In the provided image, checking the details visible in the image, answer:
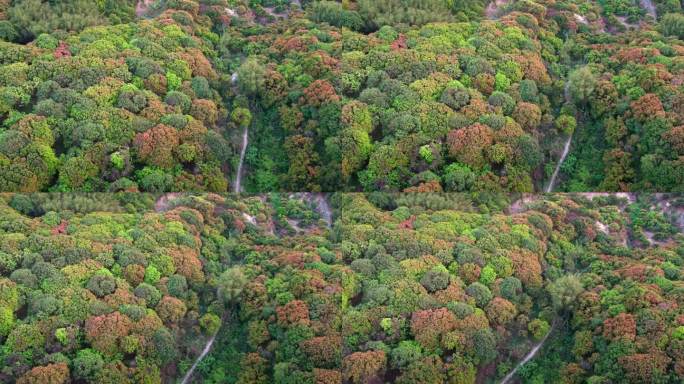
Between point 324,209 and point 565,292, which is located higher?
point 324,209

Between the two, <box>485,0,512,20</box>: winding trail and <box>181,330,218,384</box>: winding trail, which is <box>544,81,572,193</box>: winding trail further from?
<box>181,330,218,384</box>: winding trail

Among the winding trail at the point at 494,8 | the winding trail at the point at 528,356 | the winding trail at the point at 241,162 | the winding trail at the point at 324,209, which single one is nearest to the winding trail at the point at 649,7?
the winding trail at the point at 494,8

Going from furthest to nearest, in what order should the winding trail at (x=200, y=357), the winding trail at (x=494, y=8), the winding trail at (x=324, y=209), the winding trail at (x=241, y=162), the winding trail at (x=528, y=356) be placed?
the winding trail at (x=494, y=8) < the winding trail at (x=241, y=162) < the winding trail at (x=324, y=209) < the winding trail at (x=528, y=356) < the winding trail at (x=200, y=357)

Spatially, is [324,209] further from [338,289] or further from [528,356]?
[528,356]

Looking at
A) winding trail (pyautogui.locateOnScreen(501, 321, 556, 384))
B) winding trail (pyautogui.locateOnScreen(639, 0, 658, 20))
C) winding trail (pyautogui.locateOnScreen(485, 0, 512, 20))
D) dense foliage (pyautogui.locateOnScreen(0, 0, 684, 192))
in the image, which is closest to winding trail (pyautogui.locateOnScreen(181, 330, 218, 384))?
dense foliage (pyautogui.locateOnScreen(0, 0, 684, 192))

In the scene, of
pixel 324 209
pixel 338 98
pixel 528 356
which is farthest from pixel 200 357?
pixel 338 98

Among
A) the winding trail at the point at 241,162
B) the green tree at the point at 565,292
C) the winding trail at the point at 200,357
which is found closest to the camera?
the winding trail at the point at 200,357

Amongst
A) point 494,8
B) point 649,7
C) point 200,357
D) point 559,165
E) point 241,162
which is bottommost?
point 200,357

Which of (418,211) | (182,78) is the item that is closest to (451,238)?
(418,211)

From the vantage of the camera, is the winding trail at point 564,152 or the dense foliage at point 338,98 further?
the winding trail at point 564,152

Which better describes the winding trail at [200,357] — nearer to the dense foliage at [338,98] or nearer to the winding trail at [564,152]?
the dense foliage at [338,98]

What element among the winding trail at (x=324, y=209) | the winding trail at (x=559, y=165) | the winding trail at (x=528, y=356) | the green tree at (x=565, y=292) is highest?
the winding trail at (x=559, y=165)
